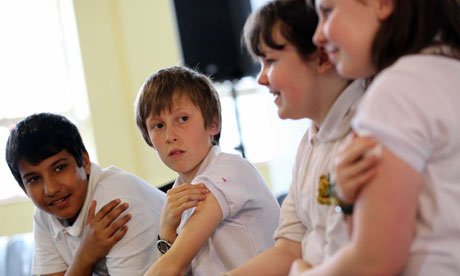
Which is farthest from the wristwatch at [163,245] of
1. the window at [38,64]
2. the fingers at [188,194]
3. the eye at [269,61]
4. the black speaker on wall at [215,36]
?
the window at [38,64]

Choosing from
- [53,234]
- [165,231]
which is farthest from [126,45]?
[165,231]

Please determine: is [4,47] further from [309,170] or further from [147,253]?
[309,170]

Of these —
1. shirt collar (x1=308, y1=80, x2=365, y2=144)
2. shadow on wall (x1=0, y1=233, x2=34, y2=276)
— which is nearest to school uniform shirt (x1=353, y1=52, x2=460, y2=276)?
shirt collar (x1=308, y1=80, x2=365, y2=144)

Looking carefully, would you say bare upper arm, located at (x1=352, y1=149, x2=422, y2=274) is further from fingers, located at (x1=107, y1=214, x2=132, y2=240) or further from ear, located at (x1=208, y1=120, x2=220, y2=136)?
fingers, located at (x1=107, y1=214, x2=132, y2=240)

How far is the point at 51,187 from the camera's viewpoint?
2100 millimetres

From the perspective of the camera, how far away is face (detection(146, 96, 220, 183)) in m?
→ 1.85

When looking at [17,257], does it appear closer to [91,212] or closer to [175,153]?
[91,212]

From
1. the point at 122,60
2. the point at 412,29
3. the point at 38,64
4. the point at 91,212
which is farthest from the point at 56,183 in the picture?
the point at 38,64

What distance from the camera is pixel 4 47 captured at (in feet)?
17.4

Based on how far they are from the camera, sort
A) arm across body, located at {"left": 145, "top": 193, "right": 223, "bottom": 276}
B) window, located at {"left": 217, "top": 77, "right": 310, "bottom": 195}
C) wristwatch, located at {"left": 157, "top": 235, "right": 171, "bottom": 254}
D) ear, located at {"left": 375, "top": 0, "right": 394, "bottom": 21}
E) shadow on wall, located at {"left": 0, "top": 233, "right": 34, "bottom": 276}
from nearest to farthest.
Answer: ear, located at {"left": 375, "top": 0, "right": 394, "bottom": 21}, arm across body, located at {"left": 145, "top": 193, "right": 223, "bottom": 276}, wristwatch, located at {"left": 157, "top": 235, "right": 171, "bottom": 254}, shadow on wall, located at {"left": 0, "top": 233, "right": 34, "bottom": 276}, window, located at {"left": 217, "top": 77, "right": 310, "bottom": 195}

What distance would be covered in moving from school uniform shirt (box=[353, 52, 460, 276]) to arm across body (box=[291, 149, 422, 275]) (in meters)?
0.02

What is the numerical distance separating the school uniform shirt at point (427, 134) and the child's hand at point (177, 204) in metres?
0.76

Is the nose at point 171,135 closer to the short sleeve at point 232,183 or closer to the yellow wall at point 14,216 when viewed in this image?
the short sleeve at point 232,183

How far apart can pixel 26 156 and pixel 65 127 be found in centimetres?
16
